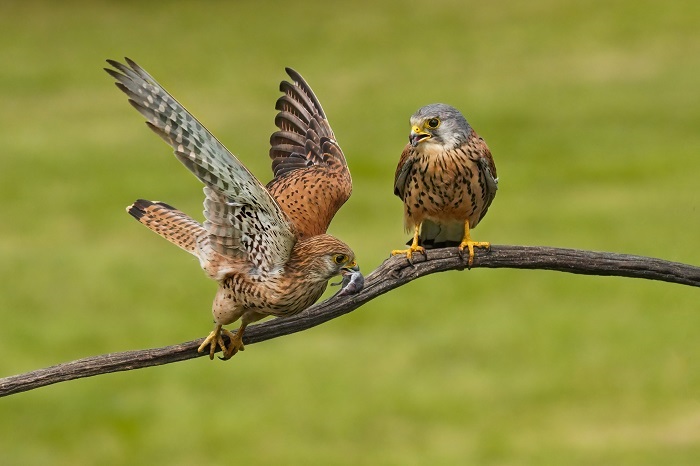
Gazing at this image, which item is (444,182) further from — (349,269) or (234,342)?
(234,342)

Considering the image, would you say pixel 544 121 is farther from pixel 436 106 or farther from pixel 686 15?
pixel 436 106

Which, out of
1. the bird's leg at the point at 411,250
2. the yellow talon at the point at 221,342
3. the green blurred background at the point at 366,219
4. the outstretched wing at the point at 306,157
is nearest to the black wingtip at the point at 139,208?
the outstretched wing at the point at 306,157

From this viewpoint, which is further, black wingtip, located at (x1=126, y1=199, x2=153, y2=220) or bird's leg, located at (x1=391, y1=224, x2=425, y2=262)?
black wingtip, located at (x1=126, y1=199, x2=153, y2=220)

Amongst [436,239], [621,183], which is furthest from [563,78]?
[436,239]

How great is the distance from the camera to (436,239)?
6266 millimetres

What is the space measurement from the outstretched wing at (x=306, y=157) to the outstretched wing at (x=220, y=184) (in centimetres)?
66

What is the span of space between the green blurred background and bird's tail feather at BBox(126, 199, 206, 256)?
34.0 ft

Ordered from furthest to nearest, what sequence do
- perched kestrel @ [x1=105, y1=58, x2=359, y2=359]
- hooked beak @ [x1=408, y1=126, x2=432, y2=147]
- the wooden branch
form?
1. hooked beak @ [x1=408, y1=126, x2=432, y2=147]
2. the wooden branch
3. perched kestrel @ [x1=105, y1=58, x2=359, y2=359]

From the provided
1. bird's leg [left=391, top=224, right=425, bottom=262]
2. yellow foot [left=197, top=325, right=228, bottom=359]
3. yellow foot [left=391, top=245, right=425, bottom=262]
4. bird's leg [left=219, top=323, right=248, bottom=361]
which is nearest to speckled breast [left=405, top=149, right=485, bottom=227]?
bird's leg [left=391, top=224, right=425, bottom=262]

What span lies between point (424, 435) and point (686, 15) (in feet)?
49.1

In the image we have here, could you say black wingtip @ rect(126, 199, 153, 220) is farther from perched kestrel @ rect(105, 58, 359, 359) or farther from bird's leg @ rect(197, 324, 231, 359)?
bird's leg @ rect(197, 324, 231, 359)

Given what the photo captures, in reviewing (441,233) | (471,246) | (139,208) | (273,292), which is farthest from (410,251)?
(139,208)

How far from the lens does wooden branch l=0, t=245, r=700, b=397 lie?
15.1 feet

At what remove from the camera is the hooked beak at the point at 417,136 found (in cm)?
591
